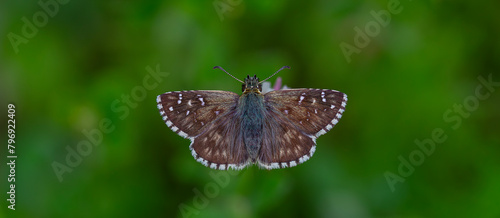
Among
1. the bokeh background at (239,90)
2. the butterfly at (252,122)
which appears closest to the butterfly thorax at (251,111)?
the butterfly at (252,122)

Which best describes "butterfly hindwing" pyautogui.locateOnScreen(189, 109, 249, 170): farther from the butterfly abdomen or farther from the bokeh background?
the bokeh background

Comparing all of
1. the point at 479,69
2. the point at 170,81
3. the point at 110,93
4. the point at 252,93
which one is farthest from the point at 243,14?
the point at 479,69

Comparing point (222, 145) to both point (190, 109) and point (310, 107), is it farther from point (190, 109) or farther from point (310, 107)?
point (310, 107)

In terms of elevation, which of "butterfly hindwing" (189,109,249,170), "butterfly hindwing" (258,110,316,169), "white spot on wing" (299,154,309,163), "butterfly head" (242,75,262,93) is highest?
"butterfly head" (242,75,262,93)

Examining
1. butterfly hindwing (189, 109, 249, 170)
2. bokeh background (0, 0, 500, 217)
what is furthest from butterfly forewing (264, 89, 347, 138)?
bokeh background (0, 0, 500, 217)

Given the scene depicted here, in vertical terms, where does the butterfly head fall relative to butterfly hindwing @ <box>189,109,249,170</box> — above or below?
above

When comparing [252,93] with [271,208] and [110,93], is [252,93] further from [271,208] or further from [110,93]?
[110,93]

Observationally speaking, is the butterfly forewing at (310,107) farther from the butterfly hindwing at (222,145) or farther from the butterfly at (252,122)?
the butterfly hindwing at (222,145)
